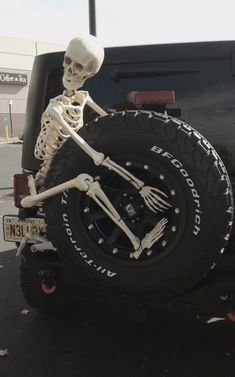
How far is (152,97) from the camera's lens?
3006mm

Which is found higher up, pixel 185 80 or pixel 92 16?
pixel 92 16

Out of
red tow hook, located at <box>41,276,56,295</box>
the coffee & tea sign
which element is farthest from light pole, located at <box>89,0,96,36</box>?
the coffee & tea sign

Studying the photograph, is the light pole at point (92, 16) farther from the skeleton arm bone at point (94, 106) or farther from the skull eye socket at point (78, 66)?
the skull eye socket at point (78, 66)

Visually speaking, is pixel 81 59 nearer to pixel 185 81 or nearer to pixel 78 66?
pixel 78 66

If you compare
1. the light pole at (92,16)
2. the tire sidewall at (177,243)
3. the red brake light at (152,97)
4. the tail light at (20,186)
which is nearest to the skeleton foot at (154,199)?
the tire sidewall at (177,243)

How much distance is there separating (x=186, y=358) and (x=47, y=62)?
2.08m

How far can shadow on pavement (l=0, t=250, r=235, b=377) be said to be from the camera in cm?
319

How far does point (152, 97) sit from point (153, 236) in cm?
90

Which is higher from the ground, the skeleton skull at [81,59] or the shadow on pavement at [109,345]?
the skeleton skull at [81,59]

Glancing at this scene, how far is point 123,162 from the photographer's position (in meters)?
2.55

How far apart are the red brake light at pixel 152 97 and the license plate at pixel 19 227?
3.14 feet

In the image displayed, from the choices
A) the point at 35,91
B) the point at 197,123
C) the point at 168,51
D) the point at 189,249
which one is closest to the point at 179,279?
the point at 189,249

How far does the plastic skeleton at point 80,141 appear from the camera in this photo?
99.7 inches

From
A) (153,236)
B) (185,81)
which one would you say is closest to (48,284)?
(153,236)
